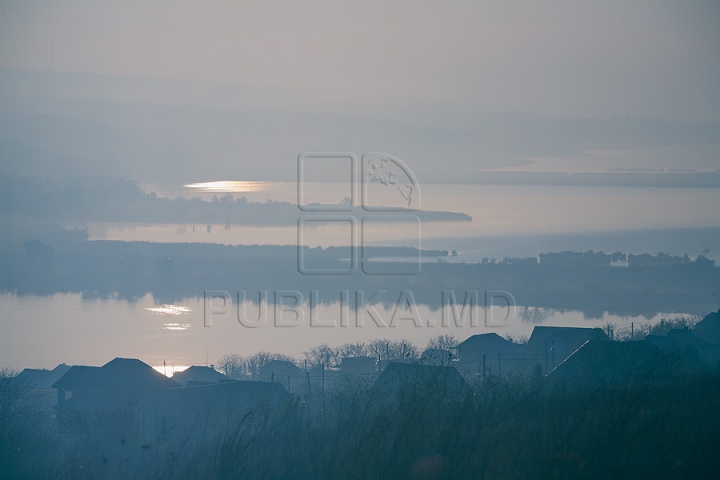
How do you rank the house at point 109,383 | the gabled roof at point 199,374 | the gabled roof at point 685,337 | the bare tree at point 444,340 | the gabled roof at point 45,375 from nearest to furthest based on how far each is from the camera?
1. the house at point 109,383
2. the gabled roof at point 685,337
3. the bare tree at point 444,340
4. the gabled roof at point 199,374
5. the gabled roof at point 45,375

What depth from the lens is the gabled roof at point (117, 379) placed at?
52.6 meters

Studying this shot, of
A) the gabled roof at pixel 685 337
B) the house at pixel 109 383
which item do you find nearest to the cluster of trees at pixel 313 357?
the house at pixel 109 383

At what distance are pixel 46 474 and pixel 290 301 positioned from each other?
1511 inches

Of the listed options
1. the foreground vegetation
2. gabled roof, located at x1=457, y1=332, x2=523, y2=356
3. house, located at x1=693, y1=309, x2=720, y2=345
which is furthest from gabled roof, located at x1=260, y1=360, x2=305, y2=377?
the foreground vegetation

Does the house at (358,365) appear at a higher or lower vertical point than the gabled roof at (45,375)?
higher

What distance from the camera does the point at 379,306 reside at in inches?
2501

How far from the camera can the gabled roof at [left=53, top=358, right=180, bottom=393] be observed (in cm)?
5259

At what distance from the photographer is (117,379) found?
54.5 meters

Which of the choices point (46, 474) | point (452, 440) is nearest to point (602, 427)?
point (452, 440)

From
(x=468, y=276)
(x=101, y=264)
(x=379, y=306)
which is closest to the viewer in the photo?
(x=379, y=306)

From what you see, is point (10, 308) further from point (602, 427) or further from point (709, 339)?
point (602, 427)

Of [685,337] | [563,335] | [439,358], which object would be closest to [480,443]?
[439,358]

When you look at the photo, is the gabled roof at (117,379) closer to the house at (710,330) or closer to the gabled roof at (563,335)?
the gabled roof at (563,335)

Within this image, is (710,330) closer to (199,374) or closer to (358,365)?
(358,365)
